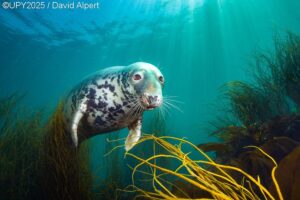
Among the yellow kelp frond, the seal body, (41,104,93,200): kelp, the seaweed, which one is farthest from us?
the seal body

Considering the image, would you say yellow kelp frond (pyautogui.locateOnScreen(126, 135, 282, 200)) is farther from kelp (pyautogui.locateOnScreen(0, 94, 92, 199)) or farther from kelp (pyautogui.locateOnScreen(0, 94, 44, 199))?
kelp (pyautogui.locateOnScreen(0, 94, 44, 199))

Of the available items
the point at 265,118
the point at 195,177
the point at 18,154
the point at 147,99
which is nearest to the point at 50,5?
the point at 18,154

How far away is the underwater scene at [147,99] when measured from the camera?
11.5ft

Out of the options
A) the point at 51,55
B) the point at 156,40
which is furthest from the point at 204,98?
the point at 51,55

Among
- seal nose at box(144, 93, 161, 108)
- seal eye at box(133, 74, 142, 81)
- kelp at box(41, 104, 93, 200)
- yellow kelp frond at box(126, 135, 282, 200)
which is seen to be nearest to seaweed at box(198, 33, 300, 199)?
yellow kelp frond at box(126, 135, 282, 200)

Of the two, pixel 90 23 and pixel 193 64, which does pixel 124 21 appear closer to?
pixel 90 23

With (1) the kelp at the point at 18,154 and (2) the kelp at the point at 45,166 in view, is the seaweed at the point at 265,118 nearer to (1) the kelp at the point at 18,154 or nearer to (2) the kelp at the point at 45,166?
(2) the kelp at the point at 45,166

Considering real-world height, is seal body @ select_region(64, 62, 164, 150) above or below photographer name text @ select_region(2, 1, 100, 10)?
below

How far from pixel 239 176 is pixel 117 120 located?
2094mm

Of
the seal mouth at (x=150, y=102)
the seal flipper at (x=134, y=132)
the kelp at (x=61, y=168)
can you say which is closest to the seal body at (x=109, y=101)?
the seal flipper at (x=134, y=132)

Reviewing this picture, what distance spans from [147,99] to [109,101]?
1.09 m

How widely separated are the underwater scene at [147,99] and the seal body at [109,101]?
21mm

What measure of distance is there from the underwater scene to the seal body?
21 mm

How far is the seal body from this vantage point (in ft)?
13.8
